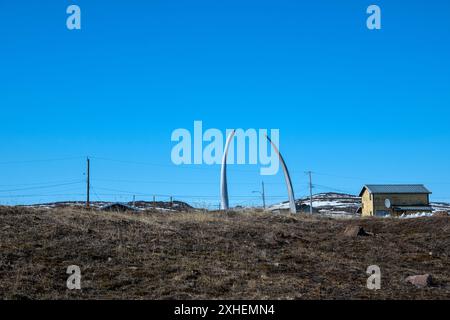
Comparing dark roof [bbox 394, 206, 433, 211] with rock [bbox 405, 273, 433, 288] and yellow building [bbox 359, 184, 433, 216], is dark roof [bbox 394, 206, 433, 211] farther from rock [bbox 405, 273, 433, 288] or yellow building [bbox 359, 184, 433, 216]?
rock [bbox 405, 273, 433, 288]

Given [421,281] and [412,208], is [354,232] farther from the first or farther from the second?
[412,208]

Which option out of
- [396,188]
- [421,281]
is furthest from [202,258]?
[396,188]

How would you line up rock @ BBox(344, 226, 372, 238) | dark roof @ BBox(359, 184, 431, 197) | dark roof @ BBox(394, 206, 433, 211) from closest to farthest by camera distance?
rock @ BBox(344, 226, 372, 238), dark roof @ BBox(394, 206, 433, 211), dark roof @ BBox(359, 184, 431, 197)

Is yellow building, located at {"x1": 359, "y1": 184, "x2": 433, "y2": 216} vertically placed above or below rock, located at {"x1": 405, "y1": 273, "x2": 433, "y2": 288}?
above

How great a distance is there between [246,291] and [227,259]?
10.2 ft

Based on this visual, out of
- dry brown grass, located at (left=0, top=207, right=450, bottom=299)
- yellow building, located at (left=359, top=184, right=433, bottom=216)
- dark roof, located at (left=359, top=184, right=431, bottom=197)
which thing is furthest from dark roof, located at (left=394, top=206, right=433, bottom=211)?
dry brown grass, located at (left=0, top=207, right=450, bottom=299)

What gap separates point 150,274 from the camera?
11.7m

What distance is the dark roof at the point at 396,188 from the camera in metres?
62.0

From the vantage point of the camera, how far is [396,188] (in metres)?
62.9

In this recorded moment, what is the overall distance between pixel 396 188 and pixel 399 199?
182 cm

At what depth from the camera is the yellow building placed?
60.9 m

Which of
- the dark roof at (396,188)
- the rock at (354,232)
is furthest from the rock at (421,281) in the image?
the dark roof at (396,188)

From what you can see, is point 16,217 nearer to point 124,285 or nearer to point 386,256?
point 124,285


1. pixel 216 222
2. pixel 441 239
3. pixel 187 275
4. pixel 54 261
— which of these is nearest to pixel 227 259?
pixel 187 275
